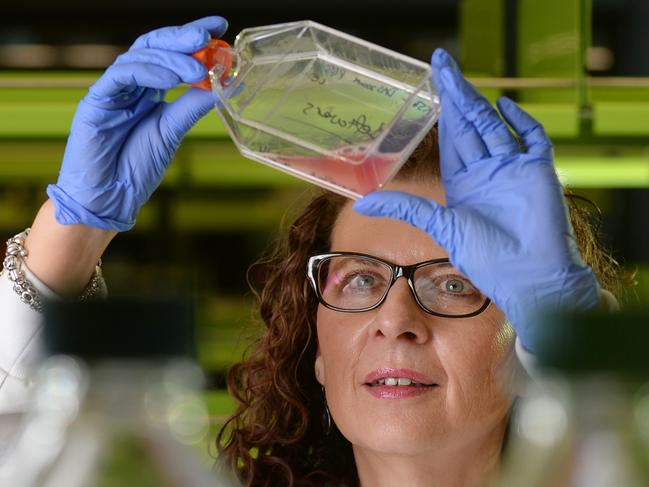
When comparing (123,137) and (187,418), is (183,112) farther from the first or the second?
(187,418)

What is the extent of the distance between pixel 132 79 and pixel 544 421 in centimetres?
97

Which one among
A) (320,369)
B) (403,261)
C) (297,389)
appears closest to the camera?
(403,261)

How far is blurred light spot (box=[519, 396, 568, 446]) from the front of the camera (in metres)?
0.53

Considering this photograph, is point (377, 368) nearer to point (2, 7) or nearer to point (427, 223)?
point (427, 223)

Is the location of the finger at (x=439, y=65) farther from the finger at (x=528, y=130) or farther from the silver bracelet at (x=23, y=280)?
the silver bracelet at (x=23, y=280)

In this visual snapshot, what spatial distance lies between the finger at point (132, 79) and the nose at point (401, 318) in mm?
478

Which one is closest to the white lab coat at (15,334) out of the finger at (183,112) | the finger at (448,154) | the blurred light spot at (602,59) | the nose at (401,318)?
the finger at (183,112)

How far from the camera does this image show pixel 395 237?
156 centimetres

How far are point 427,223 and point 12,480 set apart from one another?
0.78 metres

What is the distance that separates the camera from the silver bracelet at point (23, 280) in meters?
1.42

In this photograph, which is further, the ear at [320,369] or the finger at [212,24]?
the ear at [320,369]

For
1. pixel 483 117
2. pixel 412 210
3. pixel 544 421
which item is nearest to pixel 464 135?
pixel 483 117

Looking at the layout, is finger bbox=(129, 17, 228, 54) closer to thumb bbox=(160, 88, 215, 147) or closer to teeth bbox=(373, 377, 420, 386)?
thumb bbox=(160, 88, 215, 147)

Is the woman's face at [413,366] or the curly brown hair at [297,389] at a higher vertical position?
the woman's face at [413,366]
